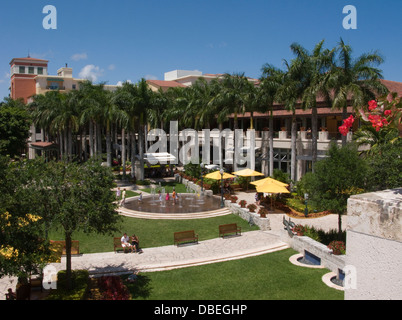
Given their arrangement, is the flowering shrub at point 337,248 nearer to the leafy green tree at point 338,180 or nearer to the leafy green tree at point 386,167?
the leafy green tree at point 338,180

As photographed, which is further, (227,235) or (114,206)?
(227,235)

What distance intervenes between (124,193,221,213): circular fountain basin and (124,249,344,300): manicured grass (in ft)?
37.6

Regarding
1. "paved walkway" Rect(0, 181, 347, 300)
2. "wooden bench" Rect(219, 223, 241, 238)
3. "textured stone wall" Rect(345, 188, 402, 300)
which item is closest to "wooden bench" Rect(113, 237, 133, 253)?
"paved walkway" Rect(0, 181, 347, 300)

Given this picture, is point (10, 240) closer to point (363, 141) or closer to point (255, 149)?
point (363, 141)

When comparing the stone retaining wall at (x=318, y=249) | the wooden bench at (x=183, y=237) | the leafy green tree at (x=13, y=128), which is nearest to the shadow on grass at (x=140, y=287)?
the wooden bench at (x=183, y=237)

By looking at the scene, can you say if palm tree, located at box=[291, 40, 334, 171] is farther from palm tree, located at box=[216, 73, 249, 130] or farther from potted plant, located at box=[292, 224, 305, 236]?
potted plant, located at box=[292, 224, 305, 236]

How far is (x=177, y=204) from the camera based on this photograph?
30.1 metres

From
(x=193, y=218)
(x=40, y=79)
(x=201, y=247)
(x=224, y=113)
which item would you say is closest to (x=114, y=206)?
(x=201, y=247)

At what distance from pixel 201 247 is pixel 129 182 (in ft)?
75.3

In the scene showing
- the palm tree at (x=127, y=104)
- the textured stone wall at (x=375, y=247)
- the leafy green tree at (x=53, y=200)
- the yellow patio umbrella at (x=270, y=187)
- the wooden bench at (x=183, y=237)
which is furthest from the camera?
the palm tree at (x=127, y=104)

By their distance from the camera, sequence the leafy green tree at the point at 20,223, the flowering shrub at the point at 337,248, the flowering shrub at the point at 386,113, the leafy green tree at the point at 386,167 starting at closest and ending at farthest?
1. the flowering shrub at the point at 386,113
2. the leafy green tree at the point at 20,223
3. the flowering shrub at the point at 337,248
4. the leafy green tree at the point at 386,167

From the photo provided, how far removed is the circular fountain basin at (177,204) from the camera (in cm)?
2783

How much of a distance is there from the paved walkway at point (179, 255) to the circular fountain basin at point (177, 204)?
23.7 feet
